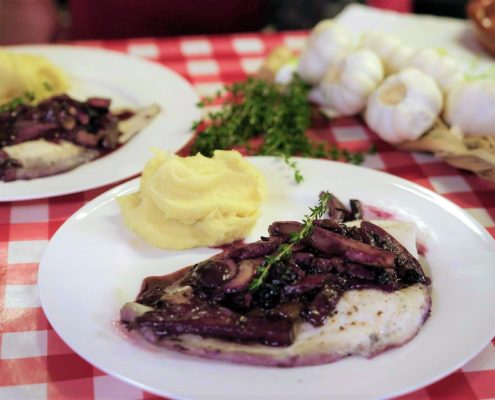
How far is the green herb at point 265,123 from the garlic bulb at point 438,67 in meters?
0.50

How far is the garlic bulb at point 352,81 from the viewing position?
3.21 meters

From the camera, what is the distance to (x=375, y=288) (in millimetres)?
2082

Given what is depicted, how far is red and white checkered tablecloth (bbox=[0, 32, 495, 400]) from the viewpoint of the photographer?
6.44 feet

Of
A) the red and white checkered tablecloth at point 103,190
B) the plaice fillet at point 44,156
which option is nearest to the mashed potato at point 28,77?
the plaice fillet at point 44,156

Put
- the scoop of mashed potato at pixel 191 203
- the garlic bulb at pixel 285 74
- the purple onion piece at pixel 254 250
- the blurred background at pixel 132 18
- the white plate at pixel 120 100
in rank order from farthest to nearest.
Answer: the blurred background at pixel 132 18, the garlic bulb at pixel 285 74, the white plate at pixel 120 100, the scoop of mashed potato at pixel 191 203, the purple onion piece at pixel 254 250

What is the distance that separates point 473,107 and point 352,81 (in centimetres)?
56

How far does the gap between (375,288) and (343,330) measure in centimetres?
19

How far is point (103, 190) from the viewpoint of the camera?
2857 mm

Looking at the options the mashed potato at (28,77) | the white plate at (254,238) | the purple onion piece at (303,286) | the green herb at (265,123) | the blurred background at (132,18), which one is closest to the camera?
the white plate at (254,238)

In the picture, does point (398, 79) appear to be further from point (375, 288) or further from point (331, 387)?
point (331, 387)

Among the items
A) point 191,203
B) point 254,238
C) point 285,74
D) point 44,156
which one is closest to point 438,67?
point 285,74

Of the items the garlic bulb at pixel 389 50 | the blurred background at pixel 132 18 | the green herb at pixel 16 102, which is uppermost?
the garlic bulb at pixel 389 50

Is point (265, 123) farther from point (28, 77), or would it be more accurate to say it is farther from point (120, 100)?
point (28, 77)

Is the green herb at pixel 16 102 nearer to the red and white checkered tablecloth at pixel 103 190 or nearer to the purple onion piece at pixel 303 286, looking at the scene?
the red and white checkered tablecloth at pixel 103 190
